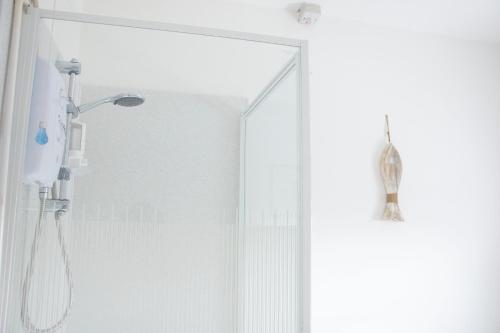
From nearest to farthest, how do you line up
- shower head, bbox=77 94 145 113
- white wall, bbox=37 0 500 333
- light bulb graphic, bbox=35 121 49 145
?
light bulb graphic, bbox=35 121 49 145 → shower head, bbox=77 94 145 113 → white wall, bbox=37 0 500 333

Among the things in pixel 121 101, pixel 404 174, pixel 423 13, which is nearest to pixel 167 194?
pixel 121 101

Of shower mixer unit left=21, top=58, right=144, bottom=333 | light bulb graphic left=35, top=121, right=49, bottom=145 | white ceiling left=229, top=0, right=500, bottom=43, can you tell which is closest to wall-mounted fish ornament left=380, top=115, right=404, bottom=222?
white ceiling left=229, top=0, right=500, bottom=43

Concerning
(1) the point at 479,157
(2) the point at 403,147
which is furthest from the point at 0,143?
(1) the point at 479,157

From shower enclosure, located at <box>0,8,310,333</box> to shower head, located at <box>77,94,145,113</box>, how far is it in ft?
0.05

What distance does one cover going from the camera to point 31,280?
46.3 inches

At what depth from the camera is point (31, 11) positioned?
4.14 ft

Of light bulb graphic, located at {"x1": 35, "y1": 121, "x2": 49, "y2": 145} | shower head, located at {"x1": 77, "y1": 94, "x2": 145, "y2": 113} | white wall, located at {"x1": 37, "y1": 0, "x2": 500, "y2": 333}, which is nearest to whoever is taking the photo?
light bulb graphic, located at {"x1": 35, "y1": 121, "x2": 49, "y2": 145}

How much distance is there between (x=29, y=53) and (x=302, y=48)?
88 centimetres

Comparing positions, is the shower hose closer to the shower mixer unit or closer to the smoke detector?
the shower mixer unit

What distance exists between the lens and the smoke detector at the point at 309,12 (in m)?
2.40

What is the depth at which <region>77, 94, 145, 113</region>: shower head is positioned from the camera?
1.27 meters

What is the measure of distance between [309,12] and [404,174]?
1.14 m

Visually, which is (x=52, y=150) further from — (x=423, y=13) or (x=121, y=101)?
(x=423, y=13)

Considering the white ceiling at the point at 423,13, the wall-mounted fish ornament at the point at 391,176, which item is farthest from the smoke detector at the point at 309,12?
the wall-mounted fish ornament at the point at 391,176
